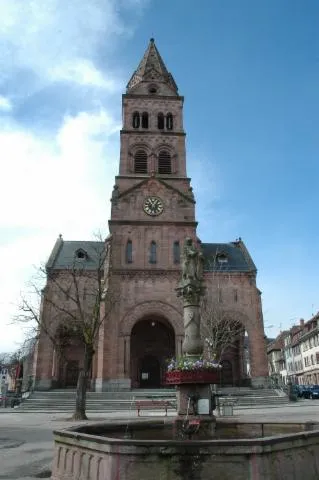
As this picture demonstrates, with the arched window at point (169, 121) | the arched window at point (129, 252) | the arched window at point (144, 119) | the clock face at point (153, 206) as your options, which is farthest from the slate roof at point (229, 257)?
the arched window at point (144, 119)

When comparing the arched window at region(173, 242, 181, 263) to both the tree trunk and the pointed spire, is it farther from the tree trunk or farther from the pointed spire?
the pointed spire

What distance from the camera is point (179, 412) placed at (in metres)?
11.2

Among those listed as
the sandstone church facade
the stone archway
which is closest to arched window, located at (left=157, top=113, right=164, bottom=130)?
the sandstone church facade

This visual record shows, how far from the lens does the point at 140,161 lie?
47.0m

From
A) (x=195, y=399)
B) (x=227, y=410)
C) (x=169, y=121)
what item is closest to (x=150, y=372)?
(x=227, y=410)

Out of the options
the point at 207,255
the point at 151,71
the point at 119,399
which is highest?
the point at 151,71

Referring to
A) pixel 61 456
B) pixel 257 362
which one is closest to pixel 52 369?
pixel 257 362

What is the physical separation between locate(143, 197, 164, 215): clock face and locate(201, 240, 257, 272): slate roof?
7613 millimetres

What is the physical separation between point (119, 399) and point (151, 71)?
40013 mm

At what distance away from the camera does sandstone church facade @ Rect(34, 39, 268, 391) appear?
37250 mm

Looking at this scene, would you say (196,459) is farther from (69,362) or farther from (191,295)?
Answer: (69,362)

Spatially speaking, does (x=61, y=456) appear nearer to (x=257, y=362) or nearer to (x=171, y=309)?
(x=171, y=309)

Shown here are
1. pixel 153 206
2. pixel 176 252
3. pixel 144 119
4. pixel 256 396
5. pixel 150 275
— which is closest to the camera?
pixel 256 396

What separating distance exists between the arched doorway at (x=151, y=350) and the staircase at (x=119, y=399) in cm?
465
